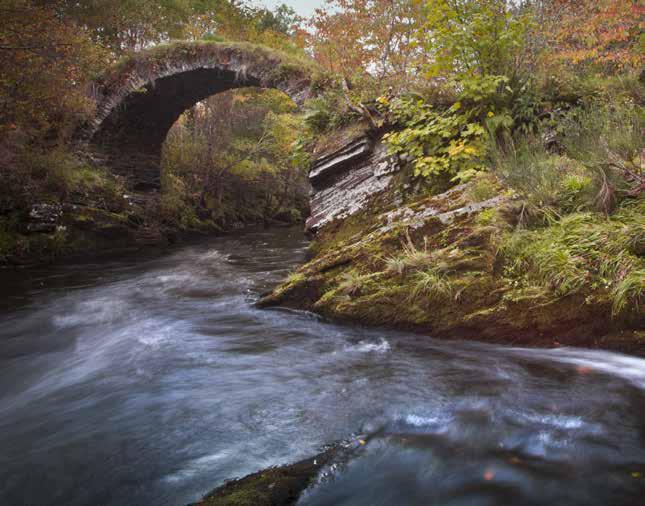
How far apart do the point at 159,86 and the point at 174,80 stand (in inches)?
23.4

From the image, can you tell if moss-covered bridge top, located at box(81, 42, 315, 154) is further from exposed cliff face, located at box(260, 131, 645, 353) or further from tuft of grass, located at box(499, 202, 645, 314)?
tuft of grass, located at box(499, 202, 645, 314)

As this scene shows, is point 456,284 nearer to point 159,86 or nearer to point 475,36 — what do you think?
point 475,36

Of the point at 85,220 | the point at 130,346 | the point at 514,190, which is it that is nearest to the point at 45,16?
the point at 85,220

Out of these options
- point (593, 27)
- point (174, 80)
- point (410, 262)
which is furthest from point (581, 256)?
point (174, 80)

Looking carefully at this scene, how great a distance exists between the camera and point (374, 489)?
86.1 inches

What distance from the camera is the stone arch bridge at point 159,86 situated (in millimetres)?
12930

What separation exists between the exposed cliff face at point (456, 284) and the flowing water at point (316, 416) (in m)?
0.23

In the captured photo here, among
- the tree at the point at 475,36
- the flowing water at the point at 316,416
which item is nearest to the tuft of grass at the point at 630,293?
the flowing water at the point at 316,416

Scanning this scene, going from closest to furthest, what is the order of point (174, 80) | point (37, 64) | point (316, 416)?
point (316, 416)
point (37, 64)
point (174, 80)

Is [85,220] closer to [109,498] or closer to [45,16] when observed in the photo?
[45,16]

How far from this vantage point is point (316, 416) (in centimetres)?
302

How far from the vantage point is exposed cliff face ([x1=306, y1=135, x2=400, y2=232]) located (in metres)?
7.35

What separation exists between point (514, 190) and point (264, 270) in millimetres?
5882

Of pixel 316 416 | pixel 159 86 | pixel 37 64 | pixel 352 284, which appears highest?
pixel 159 86
